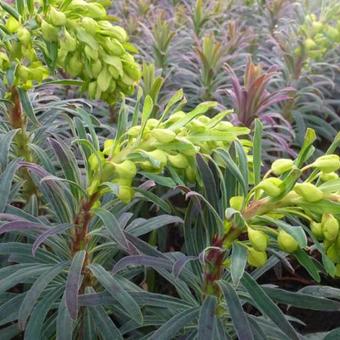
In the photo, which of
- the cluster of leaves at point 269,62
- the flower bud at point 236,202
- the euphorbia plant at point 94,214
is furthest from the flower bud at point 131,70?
the cluster of leaves at point 269,62

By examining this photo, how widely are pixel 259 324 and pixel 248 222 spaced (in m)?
0.41

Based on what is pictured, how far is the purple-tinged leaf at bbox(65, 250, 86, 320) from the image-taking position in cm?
117

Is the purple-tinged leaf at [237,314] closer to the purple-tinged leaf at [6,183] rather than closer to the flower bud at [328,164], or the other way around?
the flower bud at [328,164]

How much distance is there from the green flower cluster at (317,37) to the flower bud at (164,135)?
7.03ft

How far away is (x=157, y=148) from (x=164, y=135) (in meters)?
0.06

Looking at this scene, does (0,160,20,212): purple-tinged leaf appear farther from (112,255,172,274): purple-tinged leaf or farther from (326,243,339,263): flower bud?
(326,243,339,263): flower bud

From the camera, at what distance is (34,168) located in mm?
1318

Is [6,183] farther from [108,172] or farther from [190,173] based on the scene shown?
[190,173]

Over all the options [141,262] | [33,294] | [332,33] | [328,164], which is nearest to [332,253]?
[328,164]

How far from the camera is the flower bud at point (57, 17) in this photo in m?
1.40

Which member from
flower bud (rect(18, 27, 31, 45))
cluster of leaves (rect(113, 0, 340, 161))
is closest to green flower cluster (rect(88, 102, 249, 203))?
flower bud (rect(18, 27, 31, 45))

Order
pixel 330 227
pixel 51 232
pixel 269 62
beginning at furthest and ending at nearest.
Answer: pixel 269 62, pixel 51 232, pixel 330 227

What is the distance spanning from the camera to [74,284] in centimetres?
121

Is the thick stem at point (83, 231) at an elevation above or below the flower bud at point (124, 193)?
below
